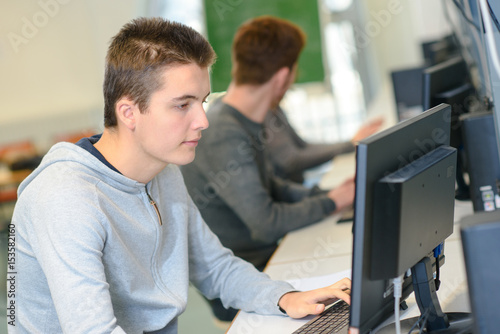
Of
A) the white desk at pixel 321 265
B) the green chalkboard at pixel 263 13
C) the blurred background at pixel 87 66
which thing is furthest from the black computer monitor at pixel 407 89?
the blurred background at pixel 87 66

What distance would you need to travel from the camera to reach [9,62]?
599 cm

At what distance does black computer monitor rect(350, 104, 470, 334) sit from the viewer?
2.93 feet

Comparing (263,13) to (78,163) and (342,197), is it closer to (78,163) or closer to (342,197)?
(342,197)

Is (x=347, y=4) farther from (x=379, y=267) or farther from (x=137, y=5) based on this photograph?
(x=379, y=267)

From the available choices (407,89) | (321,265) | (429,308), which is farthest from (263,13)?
(429,308)

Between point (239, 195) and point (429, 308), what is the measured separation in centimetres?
107

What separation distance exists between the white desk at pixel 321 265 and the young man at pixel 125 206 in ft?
0.16

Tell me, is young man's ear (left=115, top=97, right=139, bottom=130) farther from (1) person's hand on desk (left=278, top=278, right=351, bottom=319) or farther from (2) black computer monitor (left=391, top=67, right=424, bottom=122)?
(2) black computer monitor (left=391, top=67, right=424, bottom=122)

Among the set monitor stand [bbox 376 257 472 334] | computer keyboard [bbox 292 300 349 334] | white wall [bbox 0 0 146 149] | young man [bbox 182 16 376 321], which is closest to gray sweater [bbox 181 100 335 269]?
young man [bbox 182 16 376 321]

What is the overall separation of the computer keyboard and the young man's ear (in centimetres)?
54

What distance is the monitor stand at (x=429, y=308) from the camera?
1.09m

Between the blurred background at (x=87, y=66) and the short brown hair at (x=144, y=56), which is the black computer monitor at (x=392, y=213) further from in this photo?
the blurred background at (x=87, y=66)

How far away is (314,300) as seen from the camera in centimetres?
130

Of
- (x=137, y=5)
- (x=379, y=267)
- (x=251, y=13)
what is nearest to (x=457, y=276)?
(x=379, y=267)
